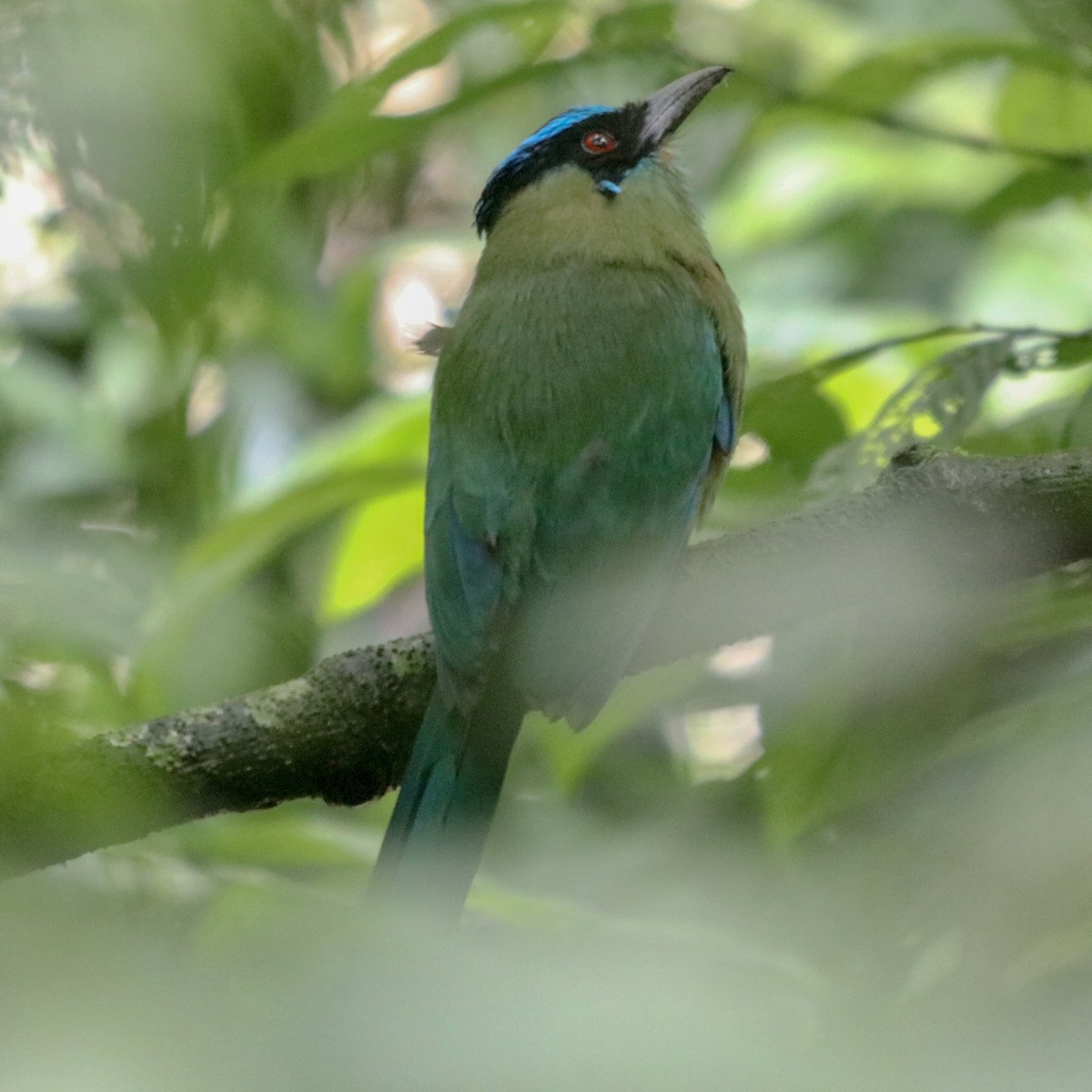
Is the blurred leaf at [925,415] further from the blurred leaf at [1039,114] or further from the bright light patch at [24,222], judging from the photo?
the bright light patch at [24,222]

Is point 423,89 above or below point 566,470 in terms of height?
above

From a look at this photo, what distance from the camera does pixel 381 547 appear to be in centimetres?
267

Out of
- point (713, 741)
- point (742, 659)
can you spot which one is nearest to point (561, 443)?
point (713, 741)

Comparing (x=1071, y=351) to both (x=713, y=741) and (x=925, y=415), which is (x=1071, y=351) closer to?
(x=925, y=415)

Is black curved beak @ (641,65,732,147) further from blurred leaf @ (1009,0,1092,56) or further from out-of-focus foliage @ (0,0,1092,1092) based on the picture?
blurred leaf @ (1009,0,1092,56)

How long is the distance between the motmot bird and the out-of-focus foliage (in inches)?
6.0

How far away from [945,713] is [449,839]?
2.21ft

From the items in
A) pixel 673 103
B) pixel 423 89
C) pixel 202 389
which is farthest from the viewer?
pixel 423 89

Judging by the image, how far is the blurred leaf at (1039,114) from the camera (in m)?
2.63

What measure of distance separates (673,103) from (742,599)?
133 centimetres

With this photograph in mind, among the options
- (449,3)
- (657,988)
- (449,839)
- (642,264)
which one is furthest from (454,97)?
(657,988)

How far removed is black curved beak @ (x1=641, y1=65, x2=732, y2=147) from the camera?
9.13 ft

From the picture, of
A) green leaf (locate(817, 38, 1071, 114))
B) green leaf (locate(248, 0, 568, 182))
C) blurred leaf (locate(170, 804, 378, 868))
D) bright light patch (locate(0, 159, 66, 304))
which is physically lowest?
bright light patch (locate(0, 159, 66, 304))

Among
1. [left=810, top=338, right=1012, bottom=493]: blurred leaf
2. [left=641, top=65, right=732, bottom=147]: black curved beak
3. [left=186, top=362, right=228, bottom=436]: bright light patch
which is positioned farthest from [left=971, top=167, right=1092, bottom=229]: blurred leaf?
[left=186, top=362, right=228, bottom=436]: bright light patch
